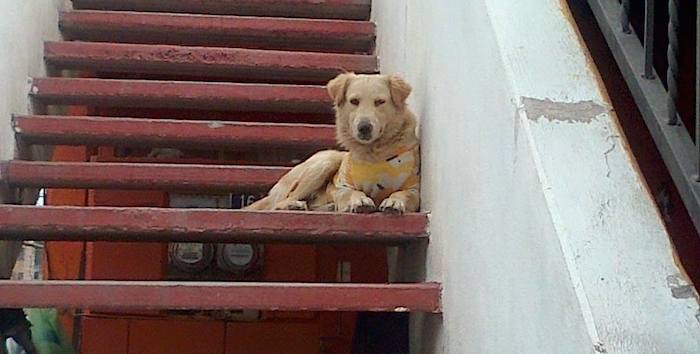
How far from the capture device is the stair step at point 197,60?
10.7ft

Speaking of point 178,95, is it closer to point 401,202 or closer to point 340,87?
point 340,87

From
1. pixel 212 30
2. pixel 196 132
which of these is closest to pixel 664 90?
pixel 196 132

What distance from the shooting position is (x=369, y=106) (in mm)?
2533

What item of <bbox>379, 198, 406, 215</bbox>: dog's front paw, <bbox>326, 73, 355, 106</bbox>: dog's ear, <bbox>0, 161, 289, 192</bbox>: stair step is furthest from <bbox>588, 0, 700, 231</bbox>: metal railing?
<bbox>0, 161, 289, 192</bbox>: stair step

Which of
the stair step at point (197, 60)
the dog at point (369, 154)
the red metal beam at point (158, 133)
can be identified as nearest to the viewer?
the dog at point (369, 154)

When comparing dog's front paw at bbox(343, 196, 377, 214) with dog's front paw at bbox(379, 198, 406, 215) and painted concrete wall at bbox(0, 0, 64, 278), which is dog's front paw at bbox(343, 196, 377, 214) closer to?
dog's front paw at bbox(379, 198, 406, 215)

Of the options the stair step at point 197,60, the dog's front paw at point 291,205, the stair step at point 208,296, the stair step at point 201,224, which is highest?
the stair step at point 197,60

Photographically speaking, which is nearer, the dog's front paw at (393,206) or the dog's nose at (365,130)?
the dog's front paw at (393,206)

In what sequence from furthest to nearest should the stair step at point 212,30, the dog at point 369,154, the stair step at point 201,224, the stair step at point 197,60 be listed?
the stair step at point 212,30 < the stair step at point 197,60 < the dog at point 369,154 < the stair step at point 201,224

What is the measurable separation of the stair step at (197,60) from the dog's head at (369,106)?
0.71 metres

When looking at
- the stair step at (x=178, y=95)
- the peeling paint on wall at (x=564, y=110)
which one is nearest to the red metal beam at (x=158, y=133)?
the stair step at (x=178, y=95)

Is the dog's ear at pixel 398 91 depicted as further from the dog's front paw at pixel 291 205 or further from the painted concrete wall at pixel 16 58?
the painted concrete wall at pixel 16 58

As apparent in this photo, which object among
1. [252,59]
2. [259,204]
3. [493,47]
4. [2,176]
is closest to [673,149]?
[493,47]

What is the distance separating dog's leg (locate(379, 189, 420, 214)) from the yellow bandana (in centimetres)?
4
